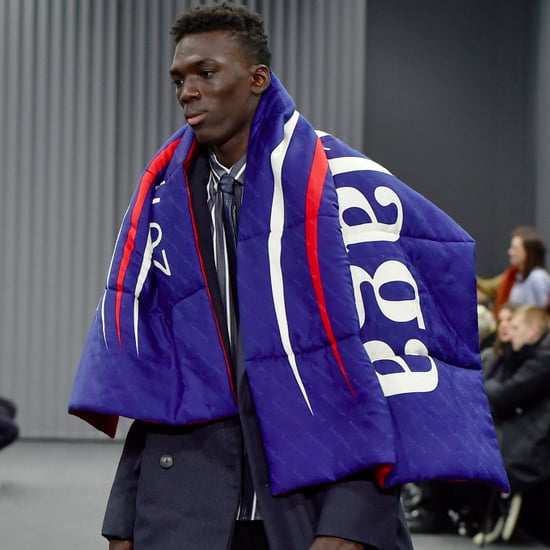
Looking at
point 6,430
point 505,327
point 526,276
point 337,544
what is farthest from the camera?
point 526,276

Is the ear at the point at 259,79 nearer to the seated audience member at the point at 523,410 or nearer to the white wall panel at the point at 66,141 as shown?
the seated audience member at the point at 523,410

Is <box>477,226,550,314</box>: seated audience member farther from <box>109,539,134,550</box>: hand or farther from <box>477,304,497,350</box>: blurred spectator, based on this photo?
<box>109,539,134,550</box>: hand

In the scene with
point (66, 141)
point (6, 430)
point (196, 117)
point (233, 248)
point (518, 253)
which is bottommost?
point (6, 430)

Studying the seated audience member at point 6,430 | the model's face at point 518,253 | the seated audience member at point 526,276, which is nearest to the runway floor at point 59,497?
the seated audience member at point 6,430

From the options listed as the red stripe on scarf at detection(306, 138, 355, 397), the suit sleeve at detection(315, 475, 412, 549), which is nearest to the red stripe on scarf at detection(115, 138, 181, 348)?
the red stripe on scarf at detection(306, 138, 355, 397)

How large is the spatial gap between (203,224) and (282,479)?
0.36 meters

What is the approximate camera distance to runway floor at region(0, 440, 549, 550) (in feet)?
14.2

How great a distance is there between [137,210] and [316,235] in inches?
11.2

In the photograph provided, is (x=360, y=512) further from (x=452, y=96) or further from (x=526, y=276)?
(x=452, y=96)

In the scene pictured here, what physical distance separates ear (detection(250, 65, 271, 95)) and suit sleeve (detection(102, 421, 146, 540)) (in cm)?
48

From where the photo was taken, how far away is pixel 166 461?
1.45 m

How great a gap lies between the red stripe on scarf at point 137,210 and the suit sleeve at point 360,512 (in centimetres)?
36

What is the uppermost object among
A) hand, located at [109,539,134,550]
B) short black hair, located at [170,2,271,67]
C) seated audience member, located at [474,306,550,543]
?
short black hair, located at [170,2,271,67]

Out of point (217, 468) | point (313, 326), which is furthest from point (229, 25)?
point (217, 468)
